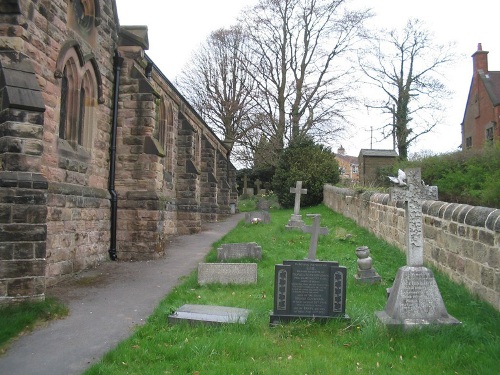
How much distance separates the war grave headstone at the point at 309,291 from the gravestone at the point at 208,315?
19.7 inches

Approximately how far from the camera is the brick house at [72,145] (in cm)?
670

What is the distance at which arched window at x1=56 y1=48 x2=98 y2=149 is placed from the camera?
9438mm

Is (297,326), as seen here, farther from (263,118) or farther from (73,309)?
(263,118)

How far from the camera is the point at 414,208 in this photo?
5.99 m

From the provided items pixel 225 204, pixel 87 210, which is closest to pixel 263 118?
pixel 225 204

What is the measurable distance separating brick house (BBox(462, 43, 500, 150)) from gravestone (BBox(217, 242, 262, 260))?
997 inches

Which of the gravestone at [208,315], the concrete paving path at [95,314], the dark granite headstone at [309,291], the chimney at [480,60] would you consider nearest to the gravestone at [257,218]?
the concrete paving path at [95,314]

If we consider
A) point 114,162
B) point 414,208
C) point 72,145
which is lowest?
point 414,208

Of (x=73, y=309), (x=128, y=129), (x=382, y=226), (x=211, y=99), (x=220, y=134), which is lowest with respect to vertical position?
(x=73, y=309)

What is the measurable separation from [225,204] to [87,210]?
18.2m

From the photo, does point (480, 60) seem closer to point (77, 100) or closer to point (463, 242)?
point (463, 242)

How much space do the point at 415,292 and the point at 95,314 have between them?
4.53 m

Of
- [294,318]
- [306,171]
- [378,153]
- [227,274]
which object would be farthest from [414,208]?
[378,153]

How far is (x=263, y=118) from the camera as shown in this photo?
31.5m
